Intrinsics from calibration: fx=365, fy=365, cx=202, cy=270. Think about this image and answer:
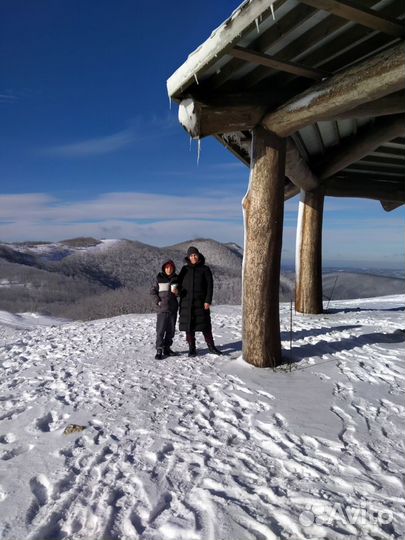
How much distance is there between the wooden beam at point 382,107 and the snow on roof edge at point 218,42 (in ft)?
5.17

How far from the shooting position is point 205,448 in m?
2.78


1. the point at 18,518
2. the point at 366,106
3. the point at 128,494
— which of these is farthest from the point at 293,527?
the point at 366,106

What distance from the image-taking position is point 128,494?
2.25 metres

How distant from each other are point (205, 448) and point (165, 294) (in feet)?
9.28

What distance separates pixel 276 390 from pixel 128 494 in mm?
2029

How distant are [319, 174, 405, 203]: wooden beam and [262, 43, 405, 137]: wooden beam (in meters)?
4.77

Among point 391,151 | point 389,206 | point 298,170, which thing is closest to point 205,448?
point 298,170

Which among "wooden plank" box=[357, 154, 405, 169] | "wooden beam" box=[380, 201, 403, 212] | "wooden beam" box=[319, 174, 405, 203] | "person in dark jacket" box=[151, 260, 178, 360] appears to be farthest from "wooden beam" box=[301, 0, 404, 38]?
"wooden beam" box=[380, 201, 403, 212]

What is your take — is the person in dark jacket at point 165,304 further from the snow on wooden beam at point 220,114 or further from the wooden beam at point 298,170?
the wooden beam at point 298,170

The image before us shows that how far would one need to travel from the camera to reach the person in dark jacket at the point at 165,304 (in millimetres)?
5309

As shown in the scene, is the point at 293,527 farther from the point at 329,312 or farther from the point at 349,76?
the point at 329,312

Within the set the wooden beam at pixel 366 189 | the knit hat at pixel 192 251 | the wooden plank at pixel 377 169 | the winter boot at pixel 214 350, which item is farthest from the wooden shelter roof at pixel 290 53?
the wooden plank at pixel 377 169

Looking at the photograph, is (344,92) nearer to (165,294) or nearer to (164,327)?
(165,294)

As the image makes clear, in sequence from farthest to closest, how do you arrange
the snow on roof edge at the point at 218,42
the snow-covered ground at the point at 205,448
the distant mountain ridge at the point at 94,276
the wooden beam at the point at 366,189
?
the distant mountain ridge at the point at 94,276 < the wooden beam at the point at 366,189 < the snow on roof edge at the point at 218,42 < the snow-covered ground at the point at 205,448
